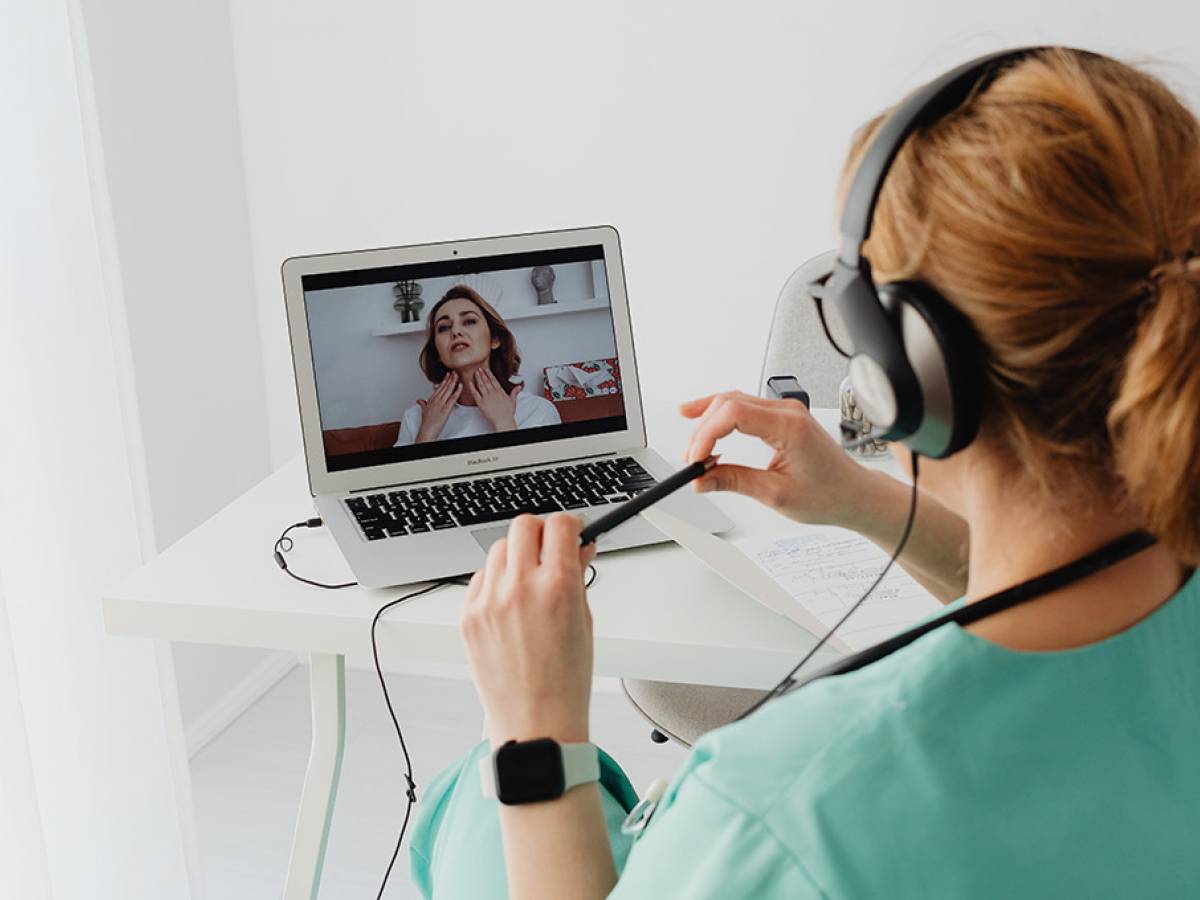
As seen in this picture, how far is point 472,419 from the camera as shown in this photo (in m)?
1.38

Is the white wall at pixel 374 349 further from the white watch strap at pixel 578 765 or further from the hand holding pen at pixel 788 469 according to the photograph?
the white watch strap at pixel 578 765

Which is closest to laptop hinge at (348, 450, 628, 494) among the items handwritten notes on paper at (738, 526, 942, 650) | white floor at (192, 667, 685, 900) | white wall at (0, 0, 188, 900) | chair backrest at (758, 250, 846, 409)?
handwritten notes on paper at (738, 526, 942, 650)

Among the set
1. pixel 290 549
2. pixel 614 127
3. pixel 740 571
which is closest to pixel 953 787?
pixel 740 571

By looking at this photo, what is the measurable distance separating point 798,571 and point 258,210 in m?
1.59

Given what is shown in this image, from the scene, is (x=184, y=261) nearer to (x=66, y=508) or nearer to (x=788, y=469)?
(x=66, y=508)

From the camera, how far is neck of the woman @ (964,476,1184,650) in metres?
0.63

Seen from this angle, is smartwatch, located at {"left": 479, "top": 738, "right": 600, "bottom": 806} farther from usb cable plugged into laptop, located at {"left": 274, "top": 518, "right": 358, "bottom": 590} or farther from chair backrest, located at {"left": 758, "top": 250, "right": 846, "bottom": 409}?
chair backrest, located at {"left": 758, "top": 250, "right": 846, "bottom": 409}

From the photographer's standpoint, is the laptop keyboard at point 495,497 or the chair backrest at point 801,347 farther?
the chair backrest at point 801,347

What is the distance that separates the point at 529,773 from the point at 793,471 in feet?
1.46

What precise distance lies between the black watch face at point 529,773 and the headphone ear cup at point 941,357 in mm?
311

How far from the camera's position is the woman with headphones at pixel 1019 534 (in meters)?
0.57

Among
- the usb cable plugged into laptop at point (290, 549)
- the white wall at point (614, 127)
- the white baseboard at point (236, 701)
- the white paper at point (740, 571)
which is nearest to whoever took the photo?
the white paper at point (740, 571)

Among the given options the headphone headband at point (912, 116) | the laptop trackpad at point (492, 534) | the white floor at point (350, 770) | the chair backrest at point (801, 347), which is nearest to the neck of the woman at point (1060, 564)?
the headphone headband at point (912, 116)

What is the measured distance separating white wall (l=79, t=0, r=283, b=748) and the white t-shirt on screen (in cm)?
75
